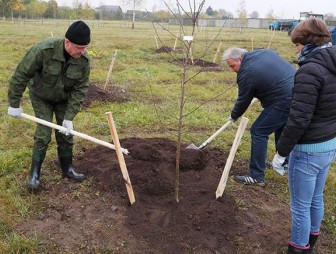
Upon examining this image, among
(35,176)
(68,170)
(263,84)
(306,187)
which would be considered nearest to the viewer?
(306,187)

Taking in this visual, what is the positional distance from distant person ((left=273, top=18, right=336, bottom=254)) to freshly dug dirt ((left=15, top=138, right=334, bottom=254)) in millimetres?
677

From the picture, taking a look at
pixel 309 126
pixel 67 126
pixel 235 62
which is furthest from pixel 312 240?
pixel 67 126

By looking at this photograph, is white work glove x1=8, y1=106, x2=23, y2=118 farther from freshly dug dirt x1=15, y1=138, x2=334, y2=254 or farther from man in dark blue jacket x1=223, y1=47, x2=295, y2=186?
man in dark blue jacket x1=223, y1=47, x2=295, y2=186

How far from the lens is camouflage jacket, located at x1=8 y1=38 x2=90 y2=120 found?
3.71m

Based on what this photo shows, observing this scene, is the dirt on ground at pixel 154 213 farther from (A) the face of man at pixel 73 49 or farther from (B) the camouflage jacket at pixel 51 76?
(A) the face of man at pixel 73 49

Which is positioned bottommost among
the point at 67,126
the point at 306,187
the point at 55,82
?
the point at 306,187

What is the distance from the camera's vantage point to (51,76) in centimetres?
382

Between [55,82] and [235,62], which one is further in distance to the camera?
[235,62]

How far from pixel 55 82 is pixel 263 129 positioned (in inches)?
96.0

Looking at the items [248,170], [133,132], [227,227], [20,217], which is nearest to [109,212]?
[20,217]

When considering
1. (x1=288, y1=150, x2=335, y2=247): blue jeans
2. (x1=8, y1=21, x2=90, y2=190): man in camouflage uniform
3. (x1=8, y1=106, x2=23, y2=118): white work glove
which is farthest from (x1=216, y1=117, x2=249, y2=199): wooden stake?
(x1=8, y1=106, x2=23, y2=118): white work glove

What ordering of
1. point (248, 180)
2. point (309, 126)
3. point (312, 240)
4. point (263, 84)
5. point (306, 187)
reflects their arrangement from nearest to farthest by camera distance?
point (309, 126) < point (306, 187) < point (312, 240) < point (263, 84) < point (248, 180)

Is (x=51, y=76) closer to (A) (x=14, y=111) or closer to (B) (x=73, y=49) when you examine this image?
(B) (x=73, y=49)

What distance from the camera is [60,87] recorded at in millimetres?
3906
